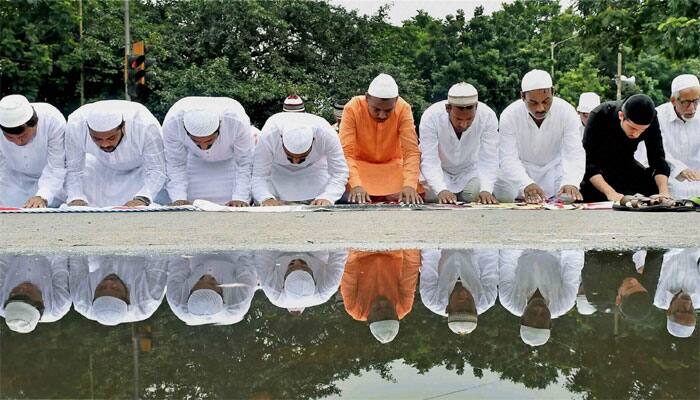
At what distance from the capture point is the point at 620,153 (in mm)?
7660

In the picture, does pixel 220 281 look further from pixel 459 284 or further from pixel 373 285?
pixel 459 284

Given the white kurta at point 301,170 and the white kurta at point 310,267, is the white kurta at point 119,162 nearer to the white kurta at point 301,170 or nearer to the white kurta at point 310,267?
the white kurta at point 301,170

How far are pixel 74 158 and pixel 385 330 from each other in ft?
19.1

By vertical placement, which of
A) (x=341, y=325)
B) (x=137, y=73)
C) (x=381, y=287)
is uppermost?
(x=341, y=325)

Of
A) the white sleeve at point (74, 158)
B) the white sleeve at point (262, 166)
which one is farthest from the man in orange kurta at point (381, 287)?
the white sleeve at point (74, 158)

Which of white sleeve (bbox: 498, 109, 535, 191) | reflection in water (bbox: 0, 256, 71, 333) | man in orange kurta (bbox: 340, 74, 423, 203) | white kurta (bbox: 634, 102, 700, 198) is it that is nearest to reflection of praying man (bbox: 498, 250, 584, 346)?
reflection in water (bbox: 0, 256, 71, 333)

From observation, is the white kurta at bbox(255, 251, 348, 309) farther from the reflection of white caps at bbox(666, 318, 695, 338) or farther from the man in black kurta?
the man in black kurta

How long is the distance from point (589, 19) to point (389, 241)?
12.8 meters

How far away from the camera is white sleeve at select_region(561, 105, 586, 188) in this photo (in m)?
7.66

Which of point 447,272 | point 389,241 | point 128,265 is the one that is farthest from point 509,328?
point 389,241

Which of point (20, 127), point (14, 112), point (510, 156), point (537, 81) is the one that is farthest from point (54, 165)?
point (537, 81)

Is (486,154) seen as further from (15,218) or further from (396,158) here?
(15,218)

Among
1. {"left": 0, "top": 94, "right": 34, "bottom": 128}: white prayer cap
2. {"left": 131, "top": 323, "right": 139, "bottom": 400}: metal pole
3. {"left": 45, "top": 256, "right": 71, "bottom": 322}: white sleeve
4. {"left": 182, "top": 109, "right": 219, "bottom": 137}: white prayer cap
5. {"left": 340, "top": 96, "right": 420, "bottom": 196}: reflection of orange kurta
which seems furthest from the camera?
{"left": 340, "top": 96, "right": 420, "bottom": 196}: reflection of orange kurta

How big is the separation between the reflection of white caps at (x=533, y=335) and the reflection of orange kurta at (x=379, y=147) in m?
5.54
